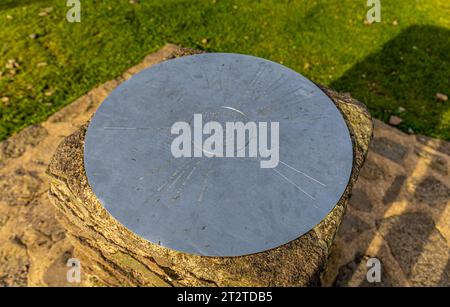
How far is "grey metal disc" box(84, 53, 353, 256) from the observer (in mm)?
2146

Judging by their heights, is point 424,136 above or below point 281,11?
below

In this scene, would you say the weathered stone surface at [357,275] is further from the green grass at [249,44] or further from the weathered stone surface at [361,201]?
the green grass at [249,44]

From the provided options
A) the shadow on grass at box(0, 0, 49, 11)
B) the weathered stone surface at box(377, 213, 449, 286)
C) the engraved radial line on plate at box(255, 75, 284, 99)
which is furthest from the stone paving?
the shadow on grass at box(0, 0, 49, 11)

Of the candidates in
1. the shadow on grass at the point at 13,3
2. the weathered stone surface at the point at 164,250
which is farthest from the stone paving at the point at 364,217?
the shadow on grass at the point at 13,3

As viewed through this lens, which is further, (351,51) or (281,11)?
(281,11)

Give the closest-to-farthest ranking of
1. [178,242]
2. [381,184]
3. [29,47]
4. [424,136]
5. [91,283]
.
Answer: [178,242]
[91,283]
[381,184]
[424,136]
[29,47]

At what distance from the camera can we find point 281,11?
18.9ft

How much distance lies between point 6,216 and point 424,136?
13.4ft

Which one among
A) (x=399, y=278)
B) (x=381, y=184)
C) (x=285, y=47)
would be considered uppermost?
(x=285, y=47)

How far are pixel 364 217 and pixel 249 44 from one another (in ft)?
9.01

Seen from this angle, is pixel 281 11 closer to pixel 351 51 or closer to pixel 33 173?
pixel 351 51

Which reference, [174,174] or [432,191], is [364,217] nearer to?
[432,191]

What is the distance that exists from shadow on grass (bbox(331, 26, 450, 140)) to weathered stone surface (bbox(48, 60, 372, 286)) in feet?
6.23
